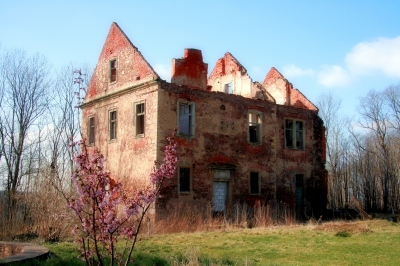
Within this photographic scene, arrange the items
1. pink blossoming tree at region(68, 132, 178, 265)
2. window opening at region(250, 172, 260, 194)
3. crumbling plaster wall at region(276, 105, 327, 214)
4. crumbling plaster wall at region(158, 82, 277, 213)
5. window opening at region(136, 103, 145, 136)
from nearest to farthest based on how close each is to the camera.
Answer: pink blossoming tree at region(68, 132, 178, 265), crumbling plaster wall at region(158, 82, 277, 213), window opening at region(136, 103, 145, 136), window opening at region(250, 172, 260, 194), crumbling plaster wall at region(276, 105, 327, 214)

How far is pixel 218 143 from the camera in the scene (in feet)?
74.5

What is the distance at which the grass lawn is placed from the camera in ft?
34.4

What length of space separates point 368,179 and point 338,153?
7113 mm

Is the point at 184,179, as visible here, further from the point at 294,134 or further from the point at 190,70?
the point at 294,134

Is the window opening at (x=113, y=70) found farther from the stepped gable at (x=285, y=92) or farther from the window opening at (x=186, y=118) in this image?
the stepped gable at (x=285, y=92)

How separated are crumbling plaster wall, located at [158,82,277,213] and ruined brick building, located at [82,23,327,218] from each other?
0.16 feet

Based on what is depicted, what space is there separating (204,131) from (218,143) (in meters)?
1.09

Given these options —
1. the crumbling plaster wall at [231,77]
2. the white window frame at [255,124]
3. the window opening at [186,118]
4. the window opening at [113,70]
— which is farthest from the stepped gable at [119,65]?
the crumbling plaster wall at [231,77]

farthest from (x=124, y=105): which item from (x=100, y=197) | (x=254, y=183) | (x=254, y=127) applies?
(x=100, y=197)

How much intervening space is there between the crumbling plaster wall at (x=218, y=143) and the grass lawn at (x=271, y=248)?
472 centimetres

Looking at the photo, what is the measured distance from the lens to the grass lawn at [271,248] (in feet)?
34.4

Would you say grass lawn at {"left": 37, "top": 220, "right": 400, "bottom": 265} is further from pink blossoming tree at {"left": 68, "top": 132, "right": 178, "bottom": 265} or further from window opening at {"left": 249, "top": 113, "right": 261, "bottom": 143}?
window opening at {"left": 249, "top": 113, "right": 261, "bottom": 143}

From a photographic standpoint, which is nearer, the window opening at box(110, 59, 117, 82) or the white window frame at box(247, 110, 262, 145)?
the white window frame at box(247, 110, 262, 145)

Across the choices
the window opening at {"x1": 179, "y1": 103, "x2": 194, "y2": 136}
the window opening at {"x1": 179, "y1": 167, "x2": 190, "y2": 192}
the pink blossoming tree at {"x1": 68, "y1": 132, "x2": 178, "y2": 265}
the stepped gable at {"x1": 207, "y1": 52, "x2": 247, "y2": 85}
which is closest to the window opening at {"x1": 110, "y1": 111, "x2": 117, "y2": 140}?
the window opening at {"x1": 179, "y1": 103, "x2": 194, "y2": 136}
